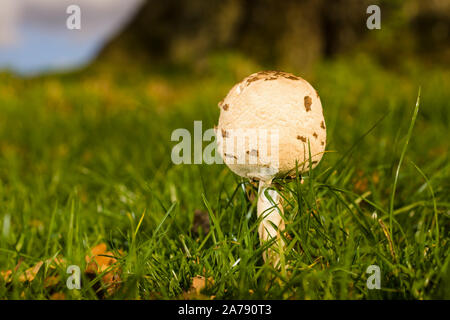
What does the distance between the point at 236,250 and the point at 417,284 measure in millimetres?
693

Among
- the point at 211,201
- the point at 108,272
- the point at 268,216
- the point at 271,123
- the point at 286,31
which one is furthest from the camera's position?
the point at 286,31

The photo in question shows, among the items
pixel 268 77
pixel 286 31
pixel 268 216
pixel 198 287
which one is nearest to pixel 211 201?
pixel 268 216

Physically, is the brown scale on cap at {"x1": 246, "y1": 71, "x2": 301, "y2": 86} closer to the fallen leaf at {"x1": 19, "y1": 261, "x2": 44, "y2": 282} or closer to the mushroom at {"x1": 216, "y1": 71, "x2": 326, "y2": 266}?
the mushroom at {"x1": 216, "y1": 71, "x2": 326, "y2": 266}

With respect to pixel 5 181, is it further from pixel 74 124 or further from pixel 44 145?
pixel 74 124

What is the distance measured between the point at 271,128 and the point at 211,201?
86cm

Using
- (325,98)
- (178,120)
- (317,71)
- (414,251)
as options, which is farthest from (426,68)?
(414,251)

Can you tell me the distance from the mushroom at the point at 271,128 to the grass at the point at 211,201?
15 centimetres

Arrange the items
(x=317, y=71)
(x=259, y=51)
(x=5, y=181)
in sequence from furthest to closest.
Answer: (x=259, y=51)
(x=317, y=71)
(x=5, y=181)

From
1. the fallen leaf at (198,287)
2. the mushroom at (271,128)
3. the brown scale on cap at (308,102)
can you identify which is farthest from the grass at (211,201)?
the brown scale on cap at (308,102)

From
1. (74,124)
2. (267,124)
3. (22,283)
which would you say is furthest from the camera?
(74,124)

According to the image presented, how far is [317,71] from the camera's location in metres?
6.03

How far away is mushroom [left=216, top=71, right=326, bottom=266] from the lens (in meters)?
1.60

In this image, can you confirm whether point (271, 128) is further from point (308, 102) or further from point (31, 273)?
point (31, 273)

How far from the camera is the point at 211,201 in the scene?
235cm
